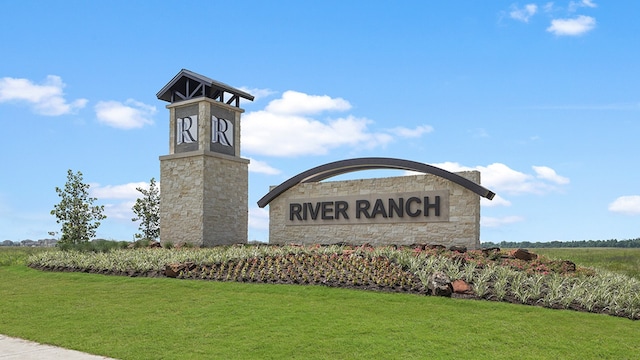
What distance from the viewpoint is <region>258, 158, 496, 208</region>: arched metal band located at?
1912 centimetres

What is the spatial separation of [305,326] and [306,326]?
0.02 metres

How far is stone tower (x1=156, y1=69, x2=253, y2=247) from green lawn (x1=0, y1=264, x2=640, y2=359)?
12157 millimetres

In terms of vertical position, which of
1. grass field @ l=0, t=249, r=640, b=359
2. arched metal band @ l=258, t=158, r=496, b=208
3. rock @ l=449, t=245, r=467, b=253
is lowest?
grass field @ l=0, t=249, r=640, b=359

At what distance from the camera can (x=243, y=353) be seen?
7805mm

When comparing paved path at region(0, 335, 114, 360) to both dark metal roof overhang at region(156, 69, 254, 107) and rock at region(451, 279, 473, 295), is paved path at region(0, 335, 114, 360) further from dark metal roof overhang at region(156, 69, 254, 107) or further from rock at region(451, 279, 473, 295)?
dark metal roof overhang at region(156, 69, 254, 107)

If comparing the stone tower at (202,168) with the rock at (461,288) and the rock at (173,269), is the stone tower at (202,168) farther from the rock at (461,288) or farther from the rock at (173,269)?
the rock at (461,288)

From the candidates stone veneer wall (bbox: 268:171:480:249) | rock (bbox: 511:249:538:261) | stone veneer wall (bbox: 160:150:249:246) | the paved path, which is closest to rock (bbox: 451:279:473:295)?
rock (bbox: 511:249:538:261)

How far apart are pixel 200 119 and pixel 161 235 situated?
606 centimetres

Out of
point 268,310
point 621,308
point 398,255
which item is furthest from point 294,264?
point 621,308

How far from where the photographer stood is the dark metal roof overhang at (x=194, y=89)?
26084 millimetres

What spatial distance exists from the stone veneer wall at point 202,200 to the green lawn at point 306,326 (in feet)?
39.4

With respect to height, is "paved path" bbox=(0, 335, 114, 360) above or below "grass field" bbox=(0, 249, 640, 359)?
below

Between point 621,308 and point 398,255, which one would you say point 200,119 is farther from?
point 621,308

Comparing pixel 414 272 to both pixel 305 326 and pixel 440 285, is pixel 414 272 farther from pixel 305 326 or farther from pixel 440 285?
pixel 305 326
